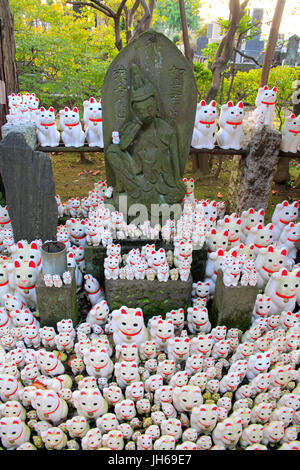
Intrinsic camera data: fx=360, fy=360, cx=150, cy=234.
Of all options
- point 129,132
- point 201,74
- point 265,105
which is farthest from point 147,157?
point 201,74

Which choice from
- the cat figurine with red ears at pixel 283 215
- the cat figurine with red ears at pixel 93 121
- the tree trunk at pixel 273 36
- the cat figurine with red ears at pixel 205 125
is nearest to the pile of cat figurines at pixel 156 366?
the cat figurine with red ears at pixel 283 215

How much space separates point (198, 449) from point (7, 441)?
1395 millimetres

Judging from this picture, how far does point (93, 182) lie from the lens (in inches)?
296

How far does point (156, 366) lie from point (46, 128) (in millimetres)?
3221

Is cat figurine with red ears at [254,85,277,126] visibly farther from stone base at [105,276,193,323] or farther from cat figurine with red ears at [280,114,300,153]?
stone base at [105,276,193,323]

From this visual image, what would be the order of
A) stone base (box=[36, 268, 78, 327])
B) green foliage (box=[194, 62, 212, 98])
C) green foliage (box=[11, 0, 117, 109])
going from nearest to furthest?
1. stone base (box=[36, 268, 78, 327])
2. green foliage (box=[11, 0, 117, 109])
3. green foliage (box=[194, 62, 212, 98])

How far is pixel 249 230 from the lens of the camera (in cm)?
442

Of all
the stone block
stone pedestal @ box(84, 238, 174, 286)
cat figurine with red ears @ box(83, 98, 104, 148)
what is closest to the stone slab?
the stone block

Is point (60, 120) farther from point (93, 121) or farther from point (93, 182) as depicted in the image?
point (93, 182)

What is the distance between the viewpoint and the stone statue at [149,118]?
3.94 metres

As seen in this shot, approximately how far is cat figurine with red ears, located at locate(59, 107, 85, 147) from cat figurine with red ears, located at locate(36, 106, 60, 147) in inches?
4.5

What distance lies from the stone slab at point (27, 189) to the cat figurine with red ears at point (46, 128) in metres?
0.77

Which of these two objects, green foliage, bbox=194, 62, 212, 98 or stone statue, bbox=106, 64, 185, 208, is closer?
stone statue, bbox=106, 64, 185, 208

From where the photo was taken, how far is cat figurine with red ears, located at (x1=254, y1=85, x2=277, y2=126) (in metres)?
4.77
